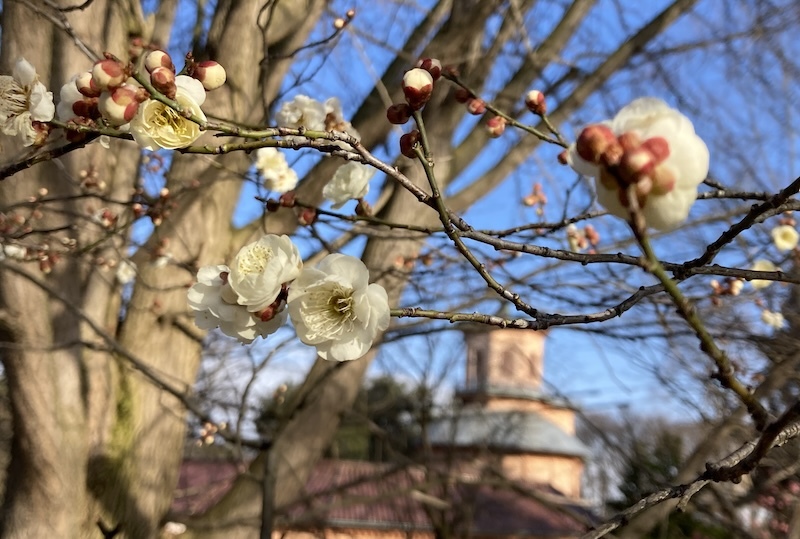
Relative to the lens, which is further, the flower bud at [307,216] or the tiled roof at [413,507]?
the tiled roof at [413,507]

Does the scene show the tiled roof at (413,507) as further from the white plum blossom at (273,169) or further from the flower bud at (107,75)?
the flower bud at (107,75)

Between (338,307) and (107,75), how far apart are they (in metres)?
0.45

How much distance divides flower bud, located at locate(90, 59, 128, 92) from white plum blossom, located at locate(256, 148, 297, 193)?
1316 mm

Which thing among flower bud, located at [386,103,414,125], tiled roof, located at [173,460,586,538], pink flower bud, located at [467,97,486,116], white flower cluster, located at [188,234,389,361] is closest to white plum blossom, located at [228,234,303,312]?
white flower cluster, located at [188,234,389,361]

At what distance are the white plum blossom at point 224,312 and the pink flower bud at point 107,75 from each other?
0.31 m

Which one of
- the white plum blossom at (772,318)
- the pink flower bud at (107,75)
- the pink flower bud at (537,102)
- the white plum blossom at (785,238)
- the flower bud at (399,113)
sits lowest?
the pink flower bud at (107,75)

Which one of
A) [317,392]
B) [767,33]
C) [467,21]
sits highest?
[767,33]

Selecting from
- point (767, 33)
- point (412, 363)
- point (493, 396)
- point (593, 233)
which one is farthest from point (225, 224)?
point (493, 396)

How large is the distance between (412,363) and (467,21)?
196 inches

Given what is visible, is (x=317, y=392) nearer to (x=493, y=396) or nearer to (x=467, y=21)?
(x=467, y=21)

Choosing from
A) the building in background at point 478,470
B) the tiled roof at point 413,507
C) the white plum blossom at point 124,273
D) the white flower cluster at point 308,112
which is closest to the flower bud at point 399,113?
the white flower cluster at point 308,112

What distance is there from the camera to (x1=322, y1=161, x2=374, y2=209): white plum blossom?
4.70 ft

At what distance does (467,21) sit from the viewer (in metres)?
3.26

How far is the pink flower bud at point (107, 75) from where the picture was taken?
92cm
